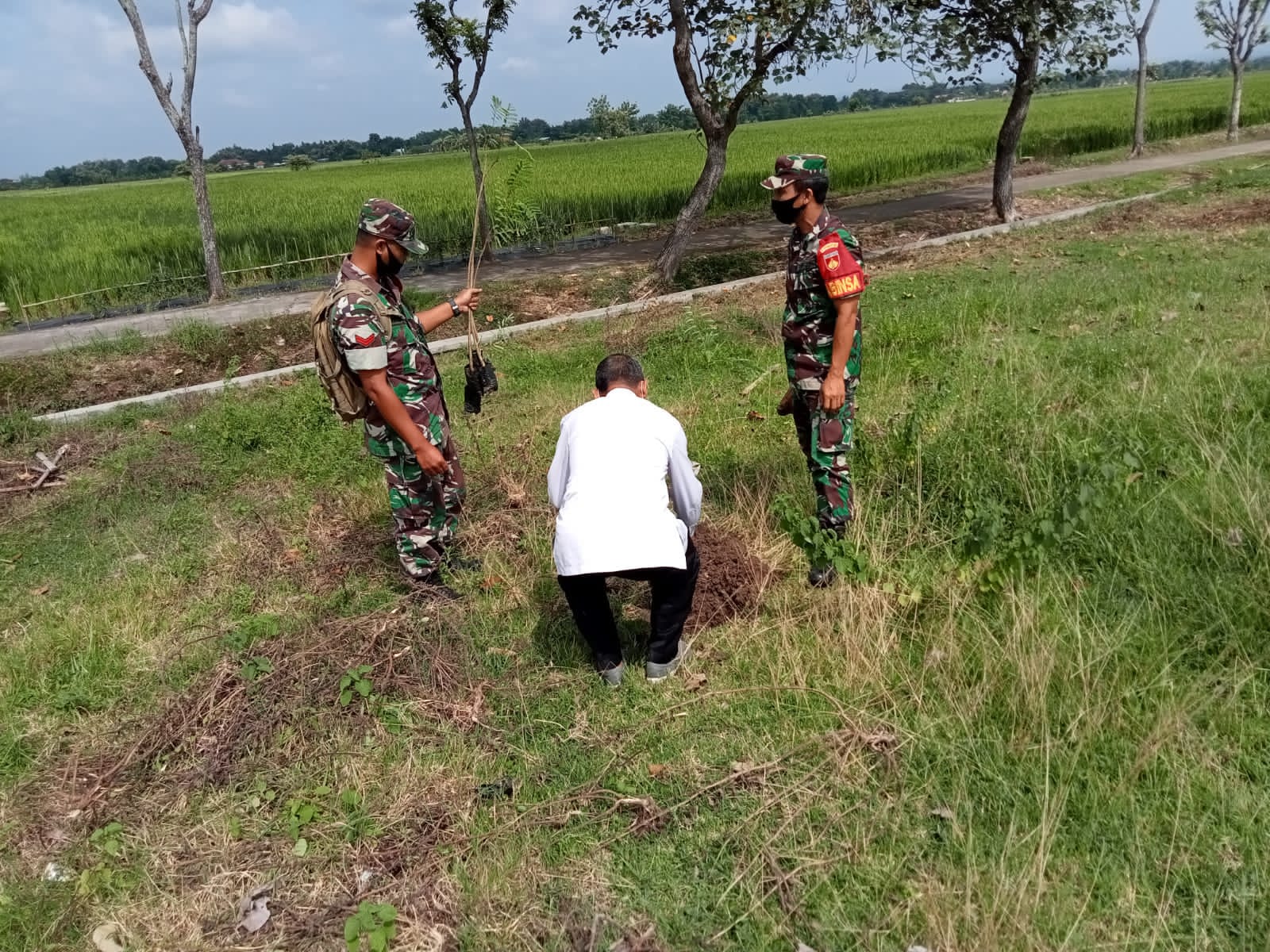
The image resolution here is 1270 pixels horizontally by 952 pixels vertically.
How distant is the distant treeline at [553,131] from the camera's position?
651 cm

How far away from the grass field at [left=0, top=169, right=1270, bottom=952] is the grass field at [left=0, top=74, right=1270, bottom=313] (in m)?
3.37

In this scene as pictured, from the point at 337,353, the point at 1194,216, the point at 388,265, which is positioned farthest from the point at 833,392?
the point at 1194,216

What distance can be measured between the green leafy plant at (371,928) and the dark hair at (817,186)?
9.25 ft

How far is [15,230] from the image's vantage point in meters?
18.9

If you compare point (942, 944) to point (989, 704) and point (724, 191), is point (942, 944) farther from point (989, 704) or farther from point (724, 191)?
point (724, 191)

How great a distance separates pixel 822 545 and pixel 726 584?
1.48 feet

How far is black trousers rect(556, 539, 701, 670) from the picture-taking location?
2975 millimetres

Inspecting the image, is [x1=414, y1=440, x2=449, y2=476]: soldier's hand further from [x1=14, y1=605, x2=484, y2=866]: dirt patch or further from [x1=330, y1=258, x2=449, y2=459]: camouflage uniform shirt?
[x1=14, y1=605, x2=484, y2=866]: dirt patch

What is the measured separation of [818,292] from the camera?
3.48 meters

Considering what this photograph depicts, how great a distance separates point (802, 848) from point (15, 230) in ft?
74.1

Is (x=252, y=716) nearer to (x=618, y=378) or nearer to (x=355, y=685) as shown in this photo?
(x=355, y=685)

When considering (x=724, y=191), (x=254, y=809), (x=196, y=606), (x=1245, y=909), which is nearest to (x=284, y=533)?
(x=196, y=606)

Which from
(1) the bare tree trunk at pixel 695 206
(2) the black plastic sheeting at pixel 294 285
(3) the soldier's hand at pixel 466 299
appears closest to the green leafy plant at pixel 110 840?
(3) the soldier's hand at pixel 466 299

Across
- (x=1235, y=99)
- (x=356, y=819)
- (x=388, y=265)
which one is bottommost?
(x=356, y=819)
